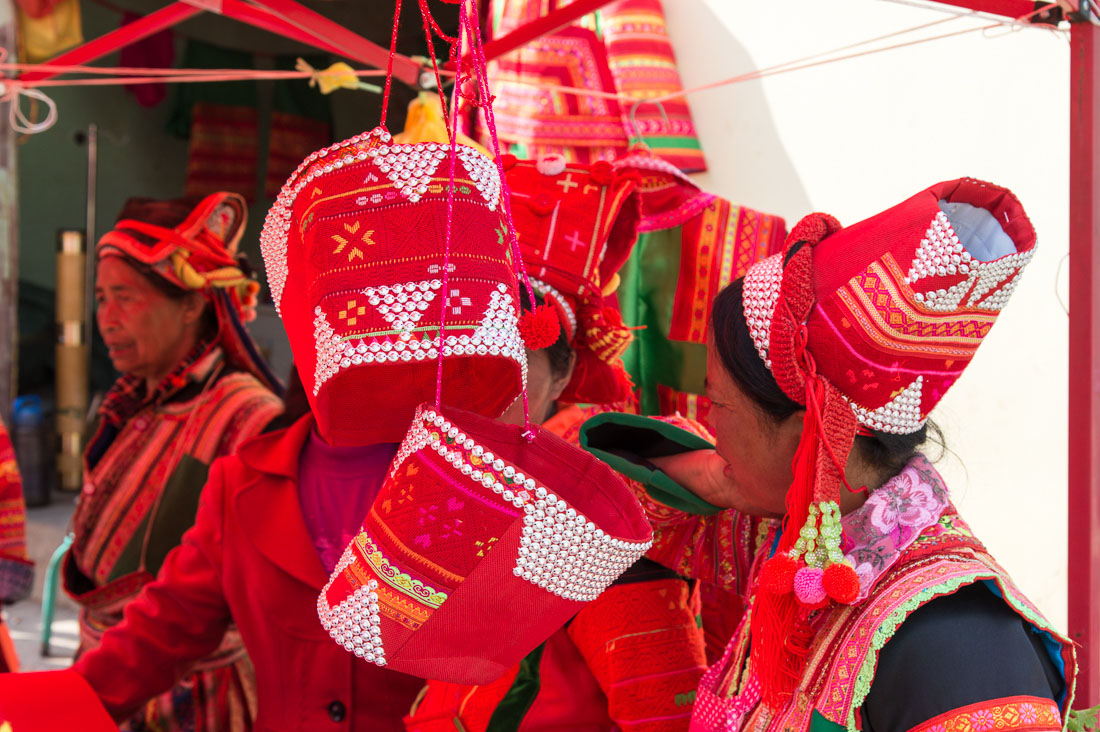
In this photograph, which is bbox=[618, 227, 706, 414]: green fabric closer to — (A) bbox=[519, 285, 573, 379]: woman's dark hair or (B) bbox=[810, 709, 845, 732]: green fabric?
(A) bbox=[519, 285, 573, 379]: woman's dark hair

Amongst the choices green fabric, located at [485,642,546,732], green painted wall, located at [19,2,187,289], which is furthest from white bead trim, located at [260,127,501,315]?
green painted wall, located at [19,2,187,289]

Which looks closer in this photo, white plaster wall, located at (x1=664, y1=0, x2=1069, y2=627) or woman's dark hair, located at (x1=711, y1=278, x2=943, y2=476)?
woman's dark hair, located at (x1=711, y1=278, x2=943, y2=476)

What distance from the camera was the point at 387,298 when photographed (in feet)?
3.40

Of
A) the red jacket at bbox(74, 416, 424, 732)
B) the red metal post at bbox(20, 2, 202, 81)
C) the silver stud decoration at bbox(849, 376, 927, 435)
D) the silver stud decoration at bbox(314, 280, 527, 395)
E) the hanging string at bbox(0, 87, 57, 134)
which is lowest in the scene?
the red jacket at bbox(74, 416, 424, 732)

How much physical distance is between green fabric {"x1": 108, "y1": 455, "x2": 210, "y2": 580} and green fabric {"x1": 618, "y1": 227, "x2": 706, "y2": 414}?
1.25 metres

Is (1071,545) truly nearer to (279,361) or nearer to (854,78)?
(854,78)

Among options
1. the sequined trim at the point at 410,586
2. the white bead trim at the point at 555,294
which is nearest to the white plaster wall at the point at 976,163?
the white bead trim at the point at 555,294

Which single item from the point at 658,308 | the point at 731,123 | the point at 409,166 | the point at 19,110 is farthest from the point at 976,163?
the point at 19,110

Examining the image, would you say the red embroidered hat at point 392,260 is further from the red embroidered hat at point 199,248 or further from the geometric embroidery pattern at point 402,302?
the red embroidered hat at point 199,248

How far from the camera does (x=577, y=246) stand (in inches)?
70.8

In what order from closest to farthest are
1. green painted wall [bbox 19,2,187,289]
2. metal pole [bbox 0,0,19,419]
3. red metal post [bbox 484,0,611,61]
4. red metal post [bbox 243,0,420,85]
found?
red metal post [bbox 243,0,420,85] → red metal post [bbox 484,0,611,61] → metal pole [bbox 0,0,19,419] → green painted wall [bbox 19,2,187,289]

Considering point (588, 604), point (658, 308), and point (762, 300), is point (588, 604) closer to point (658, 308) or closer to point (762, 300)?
point (762, 300)

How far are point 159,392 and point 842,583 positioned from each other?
229cm

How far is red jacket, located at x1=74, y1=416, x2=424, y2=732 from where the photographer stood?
5.41ft
